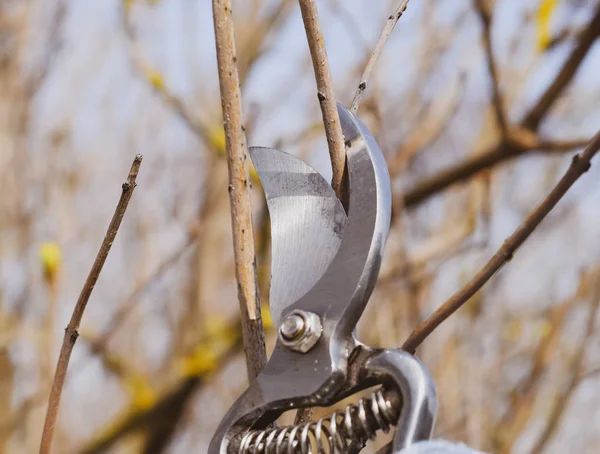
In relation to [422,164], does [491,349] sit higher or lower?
lower

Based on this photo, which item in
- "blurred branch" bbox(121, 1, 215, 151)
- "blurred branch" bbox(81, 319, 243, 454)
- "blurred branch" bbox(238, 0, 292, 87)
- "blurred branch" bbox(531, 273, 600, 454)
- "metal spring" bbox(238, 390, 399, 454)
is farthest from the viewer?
"blurred branch" bbox(238, 0, 292, 87)

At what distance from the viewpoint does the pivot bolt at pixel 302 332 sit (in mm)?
510

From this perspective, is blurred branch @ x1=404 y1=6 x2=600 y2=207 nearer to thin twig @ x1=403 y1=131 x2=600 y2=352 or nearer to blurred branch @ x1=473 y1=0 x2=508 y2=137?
blurred branch @ x1=473 y1=0 x2=508 y2=137

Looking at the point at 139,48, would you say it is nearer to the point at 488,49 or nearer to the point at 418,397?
the point at 488,49

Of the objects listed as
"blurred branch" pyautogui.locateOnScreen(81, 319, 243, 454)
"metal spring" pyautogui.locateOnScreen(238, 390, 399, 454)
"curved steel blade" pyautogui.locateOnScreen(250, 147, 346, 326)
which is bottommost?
"blurred branch" pyautogui.locateOnScreen(81, 319, 243, 454)

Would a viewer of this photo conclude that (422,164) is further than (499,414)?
Yes

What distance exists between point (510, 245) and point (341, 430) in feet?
0.67

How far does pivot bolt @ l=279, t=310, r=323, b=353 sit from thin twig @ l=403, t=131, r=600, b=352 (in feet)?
0.26

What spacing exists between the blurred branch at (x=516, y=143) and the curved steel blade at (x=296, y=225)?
2.88ft

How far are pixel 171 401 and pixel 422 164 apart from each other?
150 cm

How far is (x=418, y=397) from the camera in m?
0.43

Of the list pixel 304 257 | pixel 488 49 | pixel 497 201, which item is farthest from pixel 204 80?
pixel 304 257

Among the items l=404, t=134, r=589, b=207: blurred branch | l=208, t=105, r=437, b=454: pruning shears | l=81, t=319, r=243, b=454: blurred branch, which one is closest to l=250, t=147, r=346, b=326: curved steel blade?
l=208, t=105, r=437, b=454: pruning shears

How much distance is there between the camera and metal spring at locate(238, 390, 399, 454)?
46 cm
